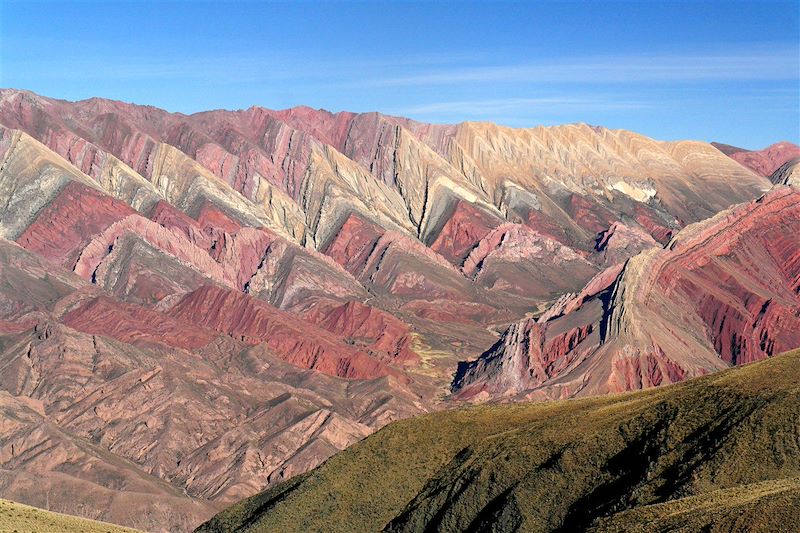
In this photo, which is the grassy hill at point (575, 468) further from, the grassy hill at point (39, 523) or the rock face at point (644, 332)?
the rock face at point (644, 332)

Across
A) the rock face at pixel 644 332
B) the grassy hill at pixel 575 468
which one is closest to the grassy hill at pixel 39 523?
the grassy hill at pixel 575 468

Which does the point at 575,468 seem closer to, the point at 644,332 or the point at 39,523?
the point at 39,523

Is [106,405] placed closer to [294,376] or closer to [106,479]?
[106,479]

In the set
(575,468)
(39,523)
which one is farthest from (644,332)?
(39,523)

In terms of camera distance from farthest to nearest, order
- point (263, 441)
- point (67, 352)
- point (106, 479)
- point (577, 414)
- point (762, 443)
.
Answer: point (67, 352), point (263, 441), point (106, 479), point (577, 414), point (762, 443)

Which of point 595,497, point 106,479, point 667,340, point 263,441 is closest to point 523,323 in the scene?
point 667,340

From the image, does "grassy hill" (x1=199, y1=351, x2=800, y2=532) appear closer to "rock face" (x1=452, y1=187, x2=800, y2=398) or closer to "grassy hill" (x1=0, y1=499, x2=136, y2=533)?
"grassy hill" (x1=0, y1=499, x2=136, y2=533)

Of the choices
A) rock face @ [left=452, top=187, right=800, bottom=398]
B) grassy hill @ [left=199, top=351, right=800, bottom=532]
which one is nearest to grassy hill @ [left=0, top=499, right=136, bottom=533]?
grassy hill @ [left=199, top=351, right=800, bottom=532]
